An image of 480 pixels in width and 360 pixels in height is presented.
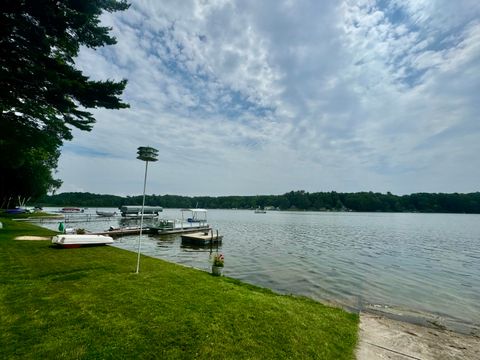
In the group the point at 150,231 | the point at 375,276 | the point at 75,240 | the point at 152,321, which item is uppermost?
the point at 75,240

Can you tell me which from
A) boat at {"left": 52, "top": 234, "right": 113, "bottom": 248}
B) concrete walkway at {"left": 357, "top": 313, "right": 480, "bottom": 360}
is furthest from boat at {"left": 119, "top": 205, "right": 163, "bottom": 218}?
concrete walkway at {"left": 357, "top": 313, "right": 480, "bottom": 360}

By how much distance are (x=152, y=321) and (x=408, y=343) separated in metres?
6.82

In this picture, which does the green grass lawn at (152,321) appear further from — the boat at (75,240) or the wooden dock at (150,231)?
the wooden dock at (150,231)

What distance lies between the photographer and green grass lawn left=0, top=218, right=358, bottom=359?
203 inches

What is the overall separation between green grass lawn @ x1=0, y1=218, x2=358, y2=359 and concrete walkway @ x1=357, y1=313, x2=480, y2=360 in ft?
1.38

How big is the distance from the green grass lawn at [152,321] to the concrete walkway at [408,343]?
1.38ft

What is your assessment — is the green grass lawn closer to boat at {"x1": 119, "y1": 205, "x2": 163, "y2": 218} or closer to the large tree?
the large tree

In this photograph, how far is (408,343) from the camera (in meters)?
7.16

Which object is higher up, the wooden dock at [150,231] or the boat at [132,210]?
the boat at [132,210]

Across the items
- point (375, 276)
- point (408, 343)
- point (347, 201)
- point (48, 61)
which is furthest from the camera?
point (347, 201)

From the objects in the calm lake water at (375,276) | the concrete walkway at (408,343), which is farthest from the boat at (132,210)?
the concrete walkway at (408,343)

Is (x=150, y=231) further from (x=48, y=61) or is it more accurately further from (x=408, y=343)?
(x=408, y=343)

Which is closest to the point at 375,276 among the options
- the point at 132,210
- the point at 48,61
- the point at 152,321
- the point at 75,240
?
the point at 152,321

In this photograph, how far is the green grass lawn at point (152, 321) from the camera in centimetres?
515
